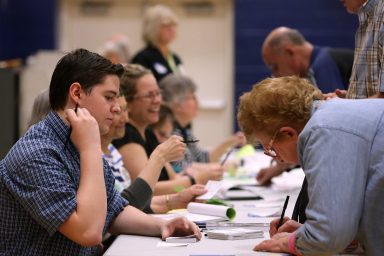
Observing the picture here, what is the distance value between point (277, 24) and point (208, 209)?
5.99 metres

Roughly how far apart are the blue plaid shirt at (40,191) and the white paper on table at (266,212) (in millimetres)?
923

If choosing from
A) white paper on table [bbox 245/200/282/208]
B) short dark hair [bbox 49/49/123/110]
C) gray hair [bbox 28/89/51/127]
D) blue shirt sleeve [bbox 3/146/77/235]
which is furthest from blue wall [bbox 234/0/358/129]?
blue shirt sleeve [bbox 3/146/77/235]

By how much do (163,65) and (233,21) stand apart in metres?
2.72

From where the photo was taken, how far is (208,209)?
9.18 feet

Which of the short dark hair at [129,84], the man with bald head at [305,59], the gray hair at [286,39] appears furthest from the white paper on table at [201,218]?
the gray hair at [286,39]

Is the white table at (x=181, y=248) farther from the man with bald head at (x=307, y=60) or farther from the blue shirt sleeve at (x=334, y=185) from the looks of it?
the man with bald head at (x=307, y=60)

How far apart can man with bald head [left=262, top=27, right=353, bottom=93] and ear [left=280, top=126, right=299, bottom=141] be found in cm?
227

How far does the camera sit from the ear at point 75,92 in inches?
87.4

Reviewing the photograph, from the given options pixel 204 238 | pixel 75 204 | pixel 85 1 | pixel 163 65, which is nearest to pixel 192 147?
pixel 163 65

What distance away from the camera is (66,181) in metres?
2.07

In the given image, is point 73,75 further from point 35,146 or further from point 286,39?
point 286,39

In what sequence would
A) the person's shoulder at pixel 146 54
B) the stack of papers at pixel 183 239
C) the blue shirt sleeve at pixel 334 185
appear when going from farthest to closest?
the person's shoulder at pixel 146 54, the stack of papers at pixel 183 239, the blue shirt sleeve at pixel 334 185

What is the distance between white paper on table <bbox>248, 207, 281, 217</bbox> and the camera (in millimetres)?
2897

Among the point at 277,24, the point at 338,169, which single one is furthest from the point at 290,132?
the point at 277,24
